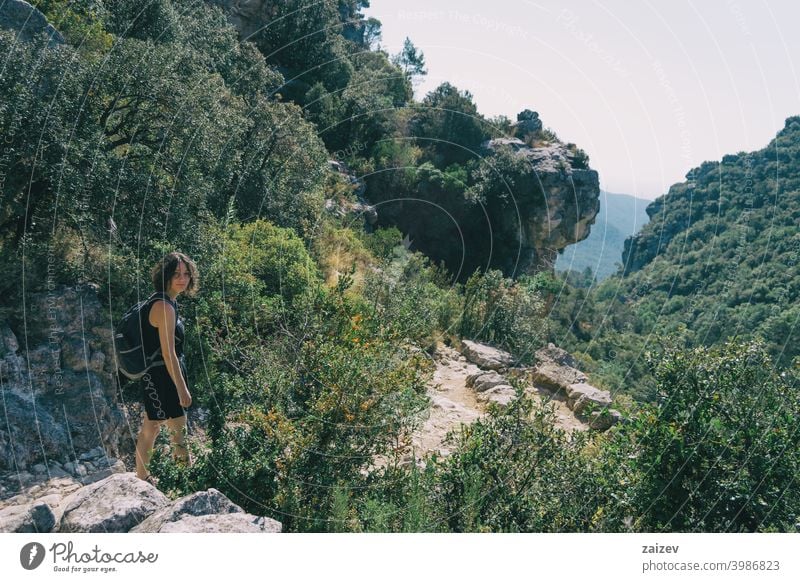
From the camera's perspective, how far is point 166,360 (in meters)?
4.72

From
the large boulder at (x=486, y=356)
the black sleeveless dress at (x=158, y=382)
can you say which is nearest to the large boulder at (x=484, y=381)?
the large boulder at (x=486, y=356)

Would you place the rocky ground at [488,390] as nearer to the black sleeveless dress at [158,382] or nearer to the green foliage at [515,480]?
the green foliage at [515,480]

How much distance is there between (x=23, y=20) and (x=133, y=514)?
7091 millimetres

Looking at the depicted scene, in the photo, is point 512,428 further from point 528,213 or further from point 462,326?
point 528,213

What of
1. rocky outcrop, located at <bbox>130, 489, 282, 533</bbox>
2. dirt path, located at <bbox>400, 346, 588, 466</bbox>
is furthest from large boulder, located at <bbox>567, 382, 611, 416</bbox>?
rocky outcrop, located at <bbox>130, 489, 282, 533</bbox>

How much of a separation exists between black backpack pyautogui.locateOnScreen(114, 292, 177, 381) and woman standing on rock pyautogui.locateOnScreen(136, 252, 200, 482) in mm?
27

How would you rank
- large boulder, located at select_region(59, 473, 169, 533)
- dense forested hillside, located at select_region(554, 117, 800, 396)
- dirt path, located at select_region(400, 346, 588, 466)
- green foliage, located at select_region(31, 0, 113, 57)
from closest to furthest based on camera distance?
large boulder, located at select_region(59, 473, 169, 533) → dirt path, located at select_region(400, 346, 588, 466) → green foliage, located at select_region(31, 0, 113, 57) → dense forested hillside, located at select_region(554, 117, 800, 396)

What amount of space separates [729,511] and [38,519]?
4983mm

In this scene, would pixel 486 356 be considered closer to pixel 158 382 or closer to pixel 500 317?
pixel 500 317

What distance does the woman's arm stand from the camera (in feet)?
15.4

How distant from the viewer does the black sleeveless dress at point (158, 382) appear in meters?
4.80
